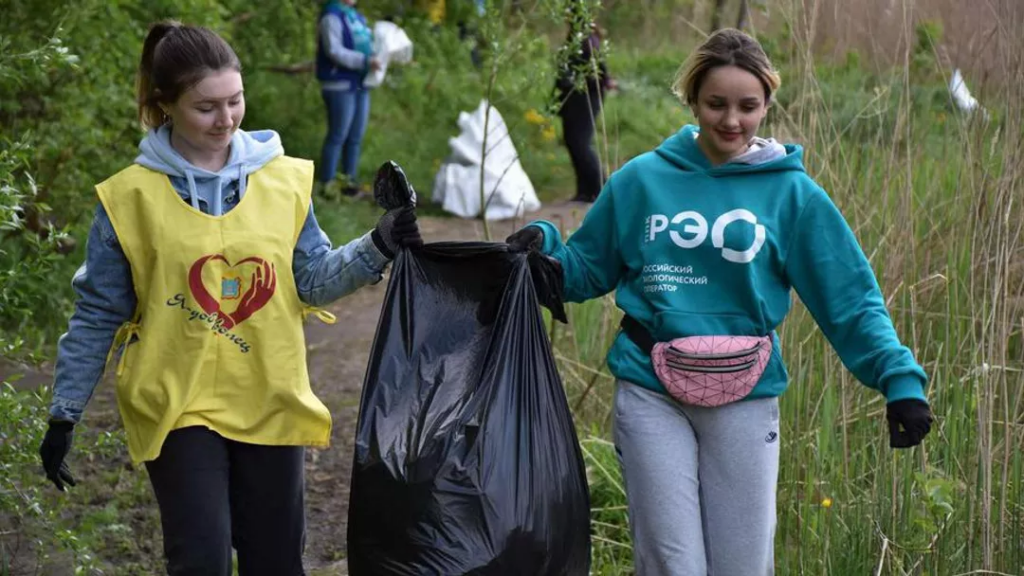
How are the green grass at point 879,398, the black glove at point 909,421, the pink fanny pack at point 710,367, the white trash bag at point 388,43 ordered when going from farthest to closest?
the white trash bag at point 388,43 < the green grass at point 879,398 < the pink fanny pack at point 710,367 < the black glove at point 909,421

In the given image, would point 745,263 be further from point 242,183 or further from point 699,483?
point 242,183

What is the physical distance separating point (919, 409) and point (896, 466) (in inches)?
28.6

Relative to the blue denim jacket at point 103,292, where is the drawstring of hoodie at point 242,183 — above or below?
above

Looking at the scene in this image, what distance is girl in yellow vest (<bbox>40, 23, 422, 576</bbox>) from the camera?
3.04 m

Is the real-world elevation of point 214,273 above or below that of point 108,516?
above

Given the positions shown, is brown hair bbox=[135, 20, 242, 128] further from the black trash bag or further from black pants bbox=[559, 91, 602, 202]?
black pants bbox=[559, 91, 602, 202]

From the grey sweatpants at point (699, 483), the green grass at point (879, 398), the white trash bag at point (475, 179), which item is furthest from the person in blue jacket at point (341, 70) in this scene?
the grey sweatpants at point (699, 483)

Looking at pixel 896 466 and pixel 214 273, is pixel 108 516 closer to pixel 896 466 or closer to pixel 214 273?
pixel 214 273

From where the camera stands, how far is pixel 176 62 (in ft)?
10.1

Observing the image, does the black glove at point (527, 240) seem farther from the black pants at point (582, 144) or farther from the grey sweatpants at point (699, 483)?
the black pants at point (582, 144)

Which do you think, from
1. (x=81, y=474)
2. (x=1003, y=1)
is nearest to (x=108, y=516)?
(x=81, y=474)

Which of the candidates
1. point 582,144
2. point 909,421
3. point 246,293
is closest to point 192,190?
point 246,293

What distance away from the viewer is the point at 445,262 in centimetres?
315

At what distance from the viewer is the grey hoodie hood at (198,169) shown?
308 centimetres
